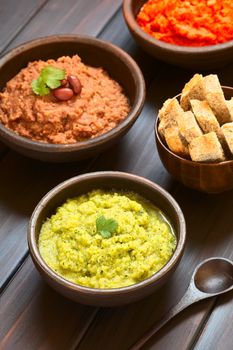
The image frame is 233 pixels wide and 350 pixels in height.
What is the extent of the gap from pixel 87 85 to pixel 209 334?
2.88 ft

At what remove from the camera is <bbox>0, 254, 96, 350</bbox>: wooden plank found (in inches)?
67.8

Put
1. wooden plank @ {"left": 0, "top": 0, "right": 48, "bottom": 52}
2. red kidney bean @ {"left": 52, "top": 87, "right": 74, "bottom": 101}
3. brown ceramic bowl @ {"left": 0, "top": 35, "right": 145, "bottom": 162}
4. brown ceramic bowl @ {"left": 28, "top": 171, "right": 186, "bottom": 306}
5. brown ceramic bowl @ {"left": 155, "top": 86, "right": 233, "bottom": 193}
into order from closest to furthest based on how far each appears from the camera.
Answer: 1. brown ceramic bowl @ {"left": 28, "top": 171, "right": 186, "bottom": 306}
2. brown ceramic bowl @ {"left": 155, "top": 86, "right": 233, "bottom": 193}
3. brown ceramic bowl @ {"left": 0, "top": 35, "right": 145, "bottom": 162}
4. red kidney bean @ {"left": 52, "top": 87, "right": 74, "bottom": 101}
5. wooden plank @ {"left": 0, "top": 0, "right": 48, "bottom": 52}

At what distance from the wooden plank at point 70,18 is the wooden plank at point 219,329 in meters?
1.17

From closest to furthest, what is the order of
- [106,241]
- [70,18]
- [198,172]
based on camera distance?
[106,241], [198,172], [70,18]

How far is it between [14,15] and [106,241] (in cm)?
120

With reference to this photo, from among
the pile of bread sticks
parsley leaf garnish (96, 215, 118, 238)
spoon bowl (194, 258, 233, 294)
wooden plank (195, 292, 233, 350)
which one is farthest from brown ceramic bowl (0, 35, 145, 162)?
wooden plank (195, 292, 233, 350)

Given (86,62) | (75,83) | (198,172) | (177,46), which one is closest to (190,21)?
(177,46)

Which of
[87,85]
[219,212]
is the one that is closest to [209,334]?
[219,212]

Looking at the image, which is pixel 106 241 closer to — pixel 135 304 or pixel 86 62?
pixel 135 304

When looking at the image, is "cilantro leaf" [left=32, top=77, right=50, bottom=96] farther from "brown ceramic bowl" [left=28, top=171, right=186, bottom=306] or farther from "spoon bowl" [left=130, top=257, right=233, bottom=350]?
"spoon bowl" [left=130, top=257, right=233, bottom=350]

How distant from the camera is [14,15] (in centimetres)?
257

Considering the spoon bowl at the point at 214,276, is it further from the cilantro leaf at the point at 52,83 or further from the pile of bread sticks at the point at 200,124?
the cilantro leaf at the point at 52,83

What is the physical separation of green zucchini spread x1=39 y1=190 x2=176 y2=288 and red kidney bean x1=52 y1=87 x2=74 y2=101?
0.38 meters

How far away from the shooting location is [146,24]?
2.36 meters
